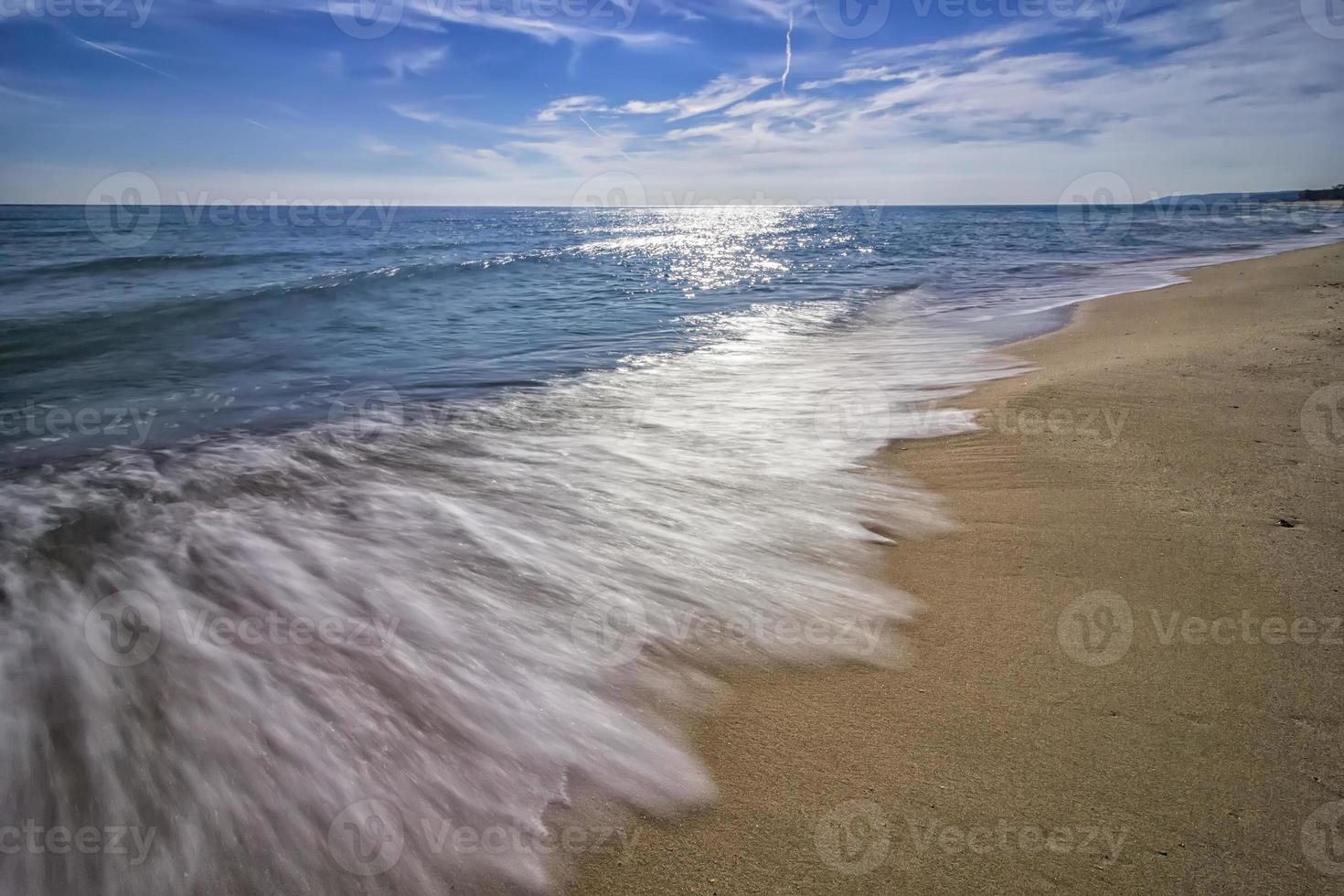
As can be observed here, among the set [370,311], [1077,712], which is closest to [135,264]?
[370,311]

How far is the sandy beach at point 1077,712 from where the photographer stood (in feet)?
6.40

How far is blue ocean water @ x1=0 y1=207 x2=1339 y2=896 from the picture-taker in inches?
93.2

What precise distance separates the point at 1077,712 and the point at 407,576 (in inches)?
136

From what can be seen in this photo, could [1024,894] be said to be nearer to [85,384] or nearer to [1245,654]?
A: [1245,654]

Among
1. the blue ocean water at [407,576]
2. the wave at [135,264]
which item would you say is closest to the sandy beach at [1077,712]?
the blue ocean water at [407,576]

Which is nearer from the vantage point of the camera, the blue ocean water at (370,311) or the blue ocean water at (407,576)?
the blue ocean water at (407,576)

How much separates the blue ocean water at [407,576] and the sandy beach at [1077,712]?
279mm

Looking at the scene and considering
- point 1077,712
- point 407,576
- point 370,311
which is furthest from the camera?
point 370,311

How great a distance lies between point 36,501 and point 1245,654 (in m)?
7.61

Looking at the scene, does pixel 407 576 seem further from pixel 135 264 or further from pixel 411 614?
pixel 135 264

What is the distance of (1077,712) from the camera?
2.47m

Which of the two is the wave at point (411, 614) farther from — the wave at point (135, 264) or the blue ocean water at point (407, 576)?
the wave at point (135, 264)

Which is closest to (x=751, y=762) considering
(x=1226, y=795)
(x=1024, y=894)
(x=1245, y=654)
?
(x=1024, y=894)

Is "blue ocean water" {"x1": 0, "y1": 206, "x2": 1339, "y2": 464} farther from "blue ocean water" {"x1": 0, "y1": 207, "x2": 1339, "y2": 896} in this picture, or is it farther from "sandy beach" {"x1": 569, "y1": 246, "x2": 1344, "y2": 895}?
"sandy beach" {"x1": 569, "y1": 246, "x2": 1344, "y2": 895}
